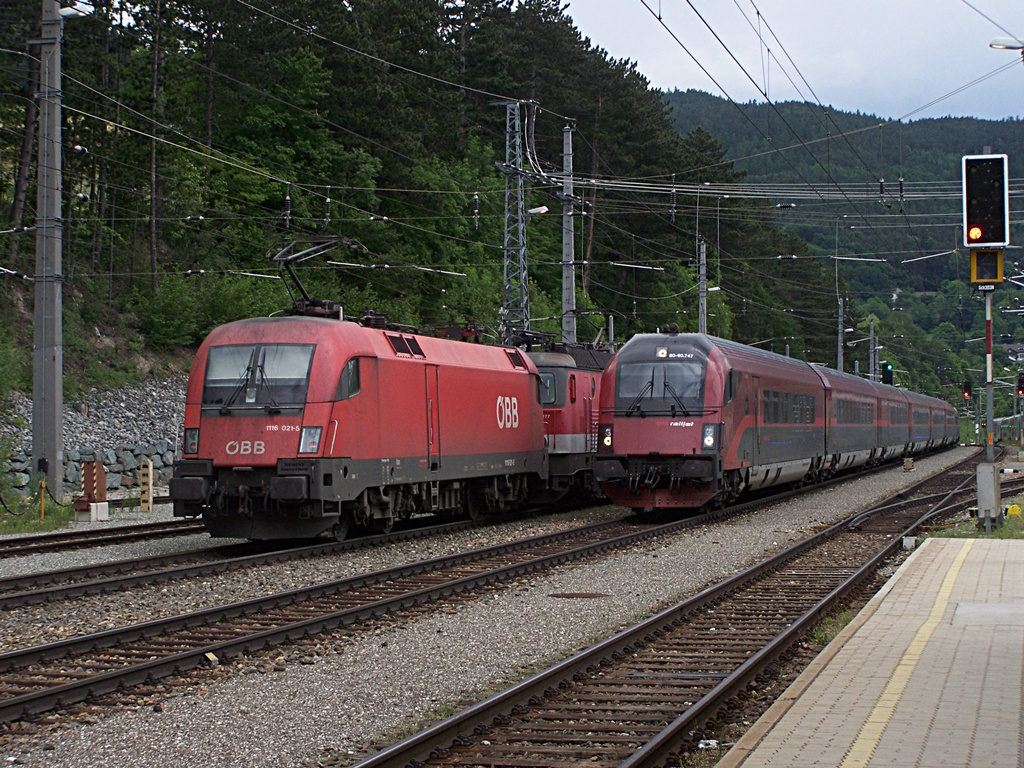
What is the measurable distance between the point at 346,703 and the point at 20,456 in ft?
77.1

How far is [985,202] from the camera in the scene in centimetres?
1606

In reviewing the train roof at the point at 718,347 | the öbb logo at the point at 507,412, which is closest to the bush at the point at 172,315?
the öbb logo at the point at 507,412

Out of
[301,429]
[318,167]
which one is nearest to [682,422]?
[301,429]

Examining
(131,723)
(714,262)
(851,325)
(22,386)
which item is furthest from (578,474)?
(851,325)

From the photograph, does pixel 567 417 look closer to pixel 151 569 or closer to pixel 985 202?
pixel 985 202

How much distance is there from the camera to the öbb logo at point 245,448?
Answer: 16.3 metres

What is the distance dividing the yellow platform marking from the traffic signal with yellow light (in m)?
5.92

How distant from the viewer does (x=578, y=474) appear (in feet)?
86.0

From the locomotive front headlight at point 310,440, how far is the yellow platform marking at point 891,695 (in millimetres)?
8199

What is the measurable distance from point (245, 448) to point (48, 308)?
7.27 meters

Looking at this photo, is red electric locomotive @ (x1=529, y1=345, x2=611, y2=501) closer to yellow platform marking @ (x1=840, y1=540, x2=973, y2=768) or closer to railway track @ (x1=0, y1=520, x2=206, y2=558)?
railway track @ (x1=0, y1=520, x2=206, y2=558)

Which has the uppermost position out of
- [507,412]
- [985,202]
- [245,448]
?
[985,202]

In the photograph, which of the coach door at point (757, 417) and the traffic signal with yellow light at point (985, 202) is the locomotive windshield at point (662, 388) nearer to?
the coach door at point (757, 417)

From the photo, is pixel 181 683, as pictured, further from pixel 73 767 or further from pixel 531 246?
pixel 531 246
